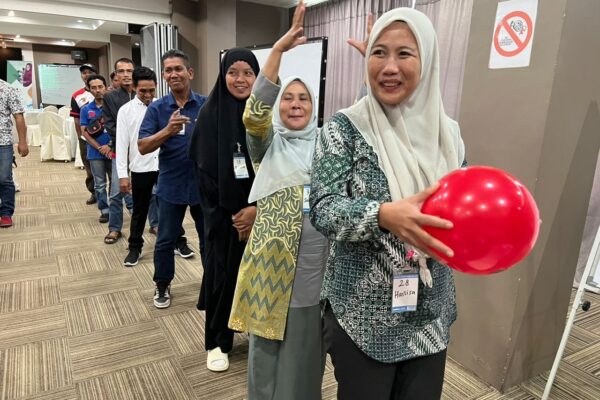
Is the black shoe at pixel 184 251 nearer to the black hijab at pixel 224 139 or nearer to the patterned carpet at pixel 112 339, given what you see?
the patterned carpet at pixel 112 339

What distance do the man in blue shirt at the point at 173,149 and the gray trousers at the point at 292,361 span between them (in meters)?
1.13

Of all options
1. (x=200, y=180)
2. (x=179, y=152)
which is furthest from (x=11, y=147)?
(x=200, y=180)

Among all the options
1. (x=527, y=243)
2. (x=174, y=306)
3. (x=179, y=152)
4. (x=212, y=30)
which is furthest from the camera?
→ (x=212, y=30)

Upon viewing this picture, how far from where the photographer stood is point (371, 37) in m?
0.92

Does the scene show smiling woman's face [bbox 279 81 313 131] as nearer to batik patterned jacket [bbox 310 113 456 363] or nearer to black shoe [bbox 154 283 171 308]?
batik patterned jacket [bbox 310 113 456 363]

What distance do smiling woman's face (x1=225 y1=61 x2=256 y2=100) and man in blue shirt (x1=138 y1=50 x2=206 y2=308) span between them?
0.78 metres

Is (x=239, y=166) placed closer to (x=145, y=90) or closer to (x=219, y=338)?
(x=219, y=338)

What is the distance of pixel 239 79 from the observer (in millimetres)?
1722

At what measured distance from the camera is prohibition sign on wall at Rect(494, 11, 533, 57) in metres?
1.76

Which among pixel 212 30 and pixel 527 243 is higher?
pixel 212 30

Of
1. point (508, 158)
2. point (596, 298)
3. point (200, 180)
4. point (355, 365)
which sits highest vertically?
point (508, 158)

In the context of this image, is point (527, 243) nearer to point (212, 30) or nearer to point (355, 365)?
point (355, 365)

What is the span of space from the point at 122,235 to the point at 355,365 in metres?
3.75

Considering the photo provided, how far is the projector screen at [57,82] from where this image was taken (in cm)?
1282
